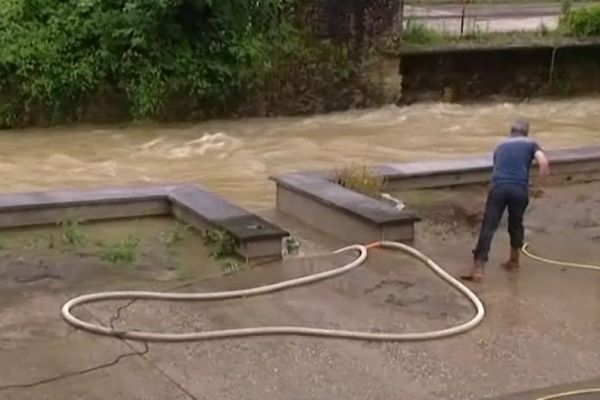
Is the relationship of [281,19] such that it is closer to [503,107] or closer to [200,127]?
[200,127]

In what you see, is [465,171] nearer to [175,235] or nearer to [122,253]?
[175,235]

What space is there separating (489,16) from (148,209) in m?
19.8

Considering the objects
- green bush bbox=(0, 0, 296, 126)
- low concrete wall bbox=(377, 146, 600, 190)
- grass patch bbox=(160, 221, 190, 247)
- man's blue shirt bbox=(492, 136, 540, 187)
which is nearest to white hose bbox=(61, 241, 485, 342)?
man's blue shirt bbox=(492, 136, 540, 187)

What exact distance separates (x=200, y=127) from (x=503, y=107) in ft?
20.6

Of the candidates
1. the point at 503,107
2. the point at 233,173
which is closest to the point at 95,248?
the point at 233,173

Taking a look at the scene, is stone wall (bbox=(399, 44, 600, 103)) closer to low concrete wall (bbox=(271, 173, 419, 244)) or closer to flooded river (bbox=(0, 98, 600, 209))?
flooded river (bbox=(0, 98, 600, 209))

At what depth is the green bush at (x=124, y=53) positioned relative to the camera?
21.2m

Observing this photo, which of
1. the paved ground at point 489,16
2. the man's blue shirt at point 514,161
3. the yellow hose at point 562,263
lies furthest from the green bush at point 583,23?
the man's blue shirt at point 514,161

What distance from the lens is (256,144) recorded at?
20000 mm

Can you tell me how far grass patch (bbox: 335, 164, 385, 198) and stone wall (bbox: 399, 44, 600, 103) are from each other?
450 inches

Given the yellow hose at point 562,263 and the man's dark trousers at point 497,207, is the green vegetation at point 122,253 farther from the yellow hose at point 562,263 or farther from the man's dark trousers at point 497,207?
the yellow hose at point 562,263

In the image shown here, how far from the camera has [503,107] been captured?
24516 millimetres

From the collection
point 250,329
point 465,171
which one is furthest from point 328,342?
point 465,171

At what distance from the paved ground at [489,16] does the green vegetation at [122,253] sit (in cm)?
1558
